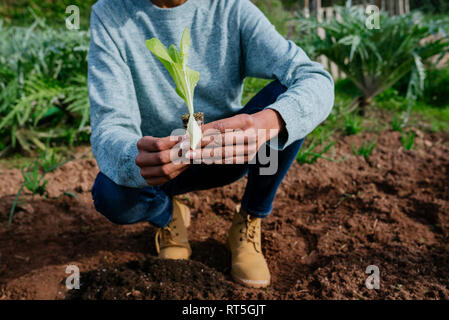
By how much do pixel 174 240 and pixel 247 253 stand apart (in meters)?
0.33

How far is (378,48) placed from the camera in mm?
2879

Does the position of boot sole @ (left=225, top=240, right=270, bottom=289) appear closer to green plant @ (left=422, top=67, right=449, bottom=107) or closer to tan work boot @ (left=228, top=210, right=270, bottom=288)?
tan work boot @ (left=228, top=210, right=270, bottom=288)

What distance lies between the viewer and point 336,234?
66.1 inches

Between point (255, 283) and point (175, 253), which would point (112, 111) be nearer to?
point (175, 253)

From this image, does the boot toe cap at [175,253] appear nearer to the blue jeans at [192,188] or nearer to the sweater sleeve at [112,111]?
the blue jeans at [192,188]

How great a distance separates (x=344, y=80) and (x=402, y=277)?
3.02 meters

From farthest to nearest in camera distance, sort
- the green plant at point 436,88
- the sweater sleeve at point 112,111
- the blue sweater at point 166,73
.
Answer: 1. the green plant at point 436,88
2. the blue sweater at point 166,73
3. the sweater sleeve at point 112,111

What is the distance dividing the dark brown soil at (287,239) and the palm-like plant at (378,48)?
0.77 m

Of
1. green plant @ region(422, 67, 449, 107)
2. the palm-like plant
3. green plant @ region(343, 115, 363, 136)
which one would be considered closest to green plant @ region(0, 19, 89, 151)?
the palm-like plant

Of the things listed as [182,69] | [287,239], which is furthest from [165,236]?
[182,69]

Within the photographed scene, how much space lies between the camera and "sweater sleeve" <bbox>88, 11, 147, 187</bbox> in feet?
3.69

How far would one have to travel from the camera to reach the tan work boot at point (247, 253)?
1460mm

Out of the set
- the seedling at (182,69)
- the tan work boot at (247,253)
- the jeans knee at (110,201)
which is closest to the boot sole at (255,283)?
the tan work boot at (247,253)

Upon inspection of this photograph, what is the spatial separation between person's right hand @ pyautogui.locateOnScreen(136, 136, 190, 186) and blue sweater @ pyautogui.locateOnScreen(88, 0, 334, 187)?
8.2 inches
